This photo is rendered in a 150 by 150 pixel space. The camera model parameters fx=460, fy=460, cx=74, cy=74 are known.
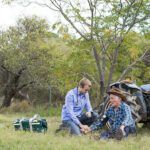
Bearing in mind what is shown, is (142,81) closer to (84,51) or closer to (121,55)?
(121,55)

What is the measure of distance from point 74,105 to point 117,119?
1.23 metres

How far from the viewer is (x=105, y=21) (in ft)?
62.1

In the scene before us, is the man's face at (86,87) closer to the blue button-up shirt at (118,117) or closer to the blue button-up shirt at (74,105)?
the blue button-up shirt at (74,105)

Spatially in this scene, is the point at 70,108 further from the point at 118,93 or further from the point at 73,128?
the point at 118,93

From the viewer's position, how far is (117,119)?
28.7 ft

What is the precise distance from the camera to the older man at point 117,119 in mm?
8508

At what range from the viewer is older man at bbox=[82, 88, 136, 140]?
8508 mm

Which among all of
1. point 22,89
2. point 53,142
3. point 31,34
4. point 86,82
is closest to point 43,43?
point 31,34

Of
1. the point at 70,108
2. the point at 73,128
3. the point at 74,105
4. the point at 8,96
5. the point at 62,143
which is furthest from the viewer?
the point at 8,96

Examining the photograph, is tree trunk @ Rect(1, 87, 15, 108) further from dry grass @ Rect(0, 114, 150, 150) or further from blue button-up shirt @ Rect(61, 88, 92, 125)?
dry grass @ Rect(0, 114, 150, 150)

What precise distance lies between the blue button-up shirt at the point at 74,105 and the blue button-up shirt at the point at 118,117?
0.61m

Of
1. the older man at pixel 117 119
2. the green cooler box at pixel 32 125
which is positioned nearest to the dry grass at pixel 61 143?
the older man at pixel 117 119

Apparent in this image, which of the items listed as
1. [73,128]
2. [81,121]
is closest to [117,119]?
[73,128]

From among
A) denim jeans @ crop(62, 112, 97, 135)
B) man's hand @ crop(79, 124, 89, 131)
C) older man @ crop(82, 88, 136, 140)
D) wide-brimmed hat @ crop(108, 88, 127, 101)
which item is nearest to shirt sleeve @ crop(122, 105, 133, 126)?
older man @ crop(82, 88, 136, 140)
